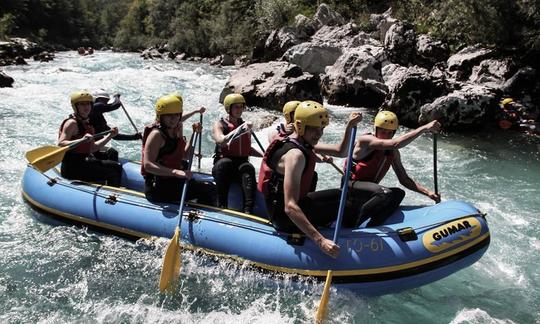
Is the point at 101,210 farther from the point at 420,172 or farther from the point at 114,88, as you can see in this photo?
the point at 114,88

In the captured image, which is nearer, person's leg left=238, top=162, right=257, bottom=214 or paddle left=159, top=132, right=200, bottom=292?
paddle left=159, top=132, right=200, bottom=292

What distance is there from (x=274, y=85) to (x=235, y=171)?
312 inches

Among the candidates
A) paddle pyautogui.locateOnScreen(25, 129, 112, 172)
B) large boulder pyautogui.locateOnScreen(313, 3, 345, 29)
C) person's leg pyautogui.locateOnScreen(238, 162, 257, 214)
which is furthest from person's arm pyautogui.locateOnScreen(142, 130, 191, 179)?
large boulder pyautogui.locateOnScreen(313, 3, 345, 29)

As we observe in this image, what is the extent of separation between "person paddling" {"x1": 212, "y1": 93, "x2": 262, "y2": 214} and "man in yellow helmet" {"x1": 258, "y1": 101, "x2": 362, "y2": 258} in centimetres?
89

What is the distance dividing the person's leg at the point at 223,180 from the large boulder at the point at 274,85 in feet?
24.1

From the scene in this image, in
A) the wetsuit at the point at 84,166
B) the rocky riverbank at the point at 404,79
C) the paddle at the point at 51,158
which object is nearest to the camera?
the paddle at the point at 51,158

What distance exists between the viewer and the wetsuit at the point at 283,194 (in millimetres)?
3750

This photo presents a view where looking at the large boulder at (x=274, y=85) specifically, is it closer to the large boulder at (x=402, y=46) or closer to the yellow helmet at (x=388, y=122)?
the large boulder at (x=402, y=46)

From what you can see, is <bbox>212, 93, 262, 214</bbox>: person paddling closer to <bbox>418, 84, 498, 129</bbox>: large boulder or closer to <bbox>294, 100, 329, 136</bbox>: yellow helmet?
<bbox>294, 100, 329, 136</bbox>: yellow helmet

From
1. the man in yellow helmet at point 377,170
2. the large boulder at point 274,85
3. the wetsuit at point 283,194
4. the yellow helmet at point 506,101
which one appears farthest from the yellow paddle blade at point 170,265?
the yellow helmet at point 506,101

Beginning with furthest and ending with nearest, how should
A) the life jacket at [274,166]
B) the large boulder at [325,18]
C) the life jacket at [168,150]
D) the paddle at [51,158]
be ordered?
the large boulder at [325,18] < the paddle at [51,158] < the life jacket at [168,150] < the life jacket at [274,166]

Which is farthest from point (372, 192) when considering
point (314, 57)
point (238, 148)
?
point (314, 57)

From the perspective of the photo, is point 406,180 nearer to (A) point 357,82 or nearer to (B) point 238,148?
(B) point 238,148

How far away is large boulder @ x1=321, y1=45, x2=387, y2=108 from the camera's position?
12680 millimetres
